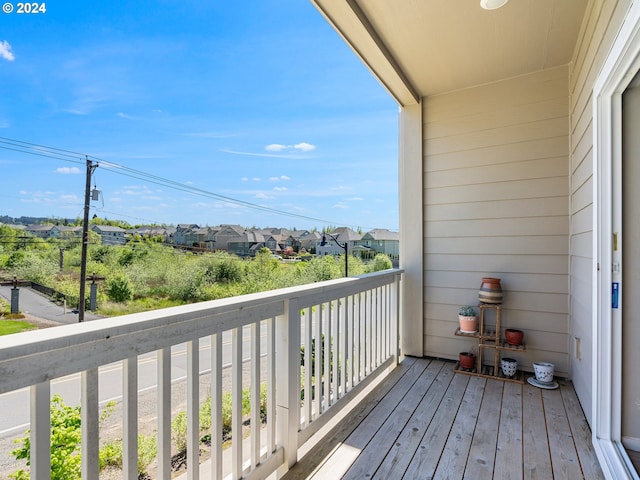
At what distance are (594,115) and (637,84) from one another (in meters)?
0.20

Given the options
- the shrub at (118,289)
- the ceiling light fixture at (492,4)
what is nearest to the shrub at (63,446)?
the ceiling light fixture at (492,4)

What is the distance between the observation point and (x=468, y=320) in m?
2.85

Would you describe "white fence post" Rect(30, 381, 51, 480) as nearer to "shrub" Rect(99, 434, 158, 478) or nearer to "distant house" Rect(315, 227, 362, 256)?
"shrub" Rect(99, 434, 158, 478)

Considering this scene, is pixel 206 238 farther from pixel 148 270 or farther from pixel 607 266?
pixel 607 266

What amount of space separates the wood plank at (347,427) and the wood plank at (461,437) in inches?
16.5

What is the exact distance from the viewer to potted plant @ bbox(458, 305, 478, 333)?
2.85 meters

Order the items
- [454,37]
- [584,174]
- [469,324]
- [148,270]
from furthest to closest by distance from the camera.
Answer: [148,270] < [469,324] < [454,37] < [584,174]

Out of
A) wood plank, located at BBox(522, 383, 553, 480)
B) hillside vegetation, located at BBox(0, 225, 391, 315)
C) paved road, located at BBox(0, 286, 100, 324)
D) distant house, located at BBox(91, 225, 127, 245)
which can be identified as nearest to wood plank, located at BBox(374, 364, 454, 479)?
wood plank, located at BBox(522, 383, 553, 480)

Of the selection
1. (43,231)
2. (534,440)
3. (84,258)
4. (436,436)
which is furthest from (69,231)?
(534,440)

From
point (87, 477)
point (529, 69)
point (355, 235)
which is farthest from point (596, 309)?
point (355, 235)

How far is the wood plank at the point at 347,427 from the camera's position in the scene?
5.30 feet

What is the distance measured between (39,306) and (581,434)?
5366 mm

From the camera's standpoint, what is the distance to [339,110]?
15570 mm

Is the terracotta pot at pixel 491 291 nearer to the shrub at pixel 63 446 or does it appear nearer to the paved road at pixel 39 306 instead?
the shrub at pixel 63 446
